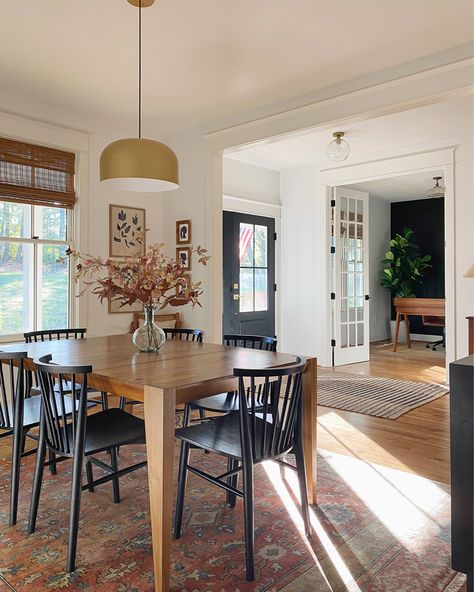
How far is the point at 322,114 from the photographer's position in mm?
4082

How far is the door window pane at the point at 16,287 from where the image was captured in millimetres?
4199

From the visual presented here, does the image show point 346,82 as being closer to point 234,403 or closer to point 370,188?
point 234,403

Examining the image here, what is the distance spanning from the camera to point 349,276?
271 inches

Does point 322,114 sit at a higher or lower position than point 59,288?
higher

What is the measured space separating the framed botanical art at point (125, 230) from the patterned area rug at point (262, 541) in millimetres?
2688

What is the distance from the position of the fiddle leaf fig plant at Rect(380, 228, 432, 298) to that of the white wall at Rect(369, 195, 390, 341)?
233mm

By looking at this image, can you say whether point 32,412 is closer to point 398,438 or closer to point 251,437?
point 251,437

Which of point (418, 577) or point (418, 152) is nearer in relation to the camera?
point (418, 577)

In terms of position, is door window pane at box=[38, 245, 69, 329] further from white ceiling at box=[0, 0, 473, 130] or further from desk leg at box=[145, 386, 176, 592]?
desk leg at box=[145, 386, 176, 592]

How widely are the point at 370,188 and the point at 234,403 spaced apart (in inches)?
247

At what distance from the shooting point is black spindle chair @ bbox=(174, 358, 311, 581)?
1.91m

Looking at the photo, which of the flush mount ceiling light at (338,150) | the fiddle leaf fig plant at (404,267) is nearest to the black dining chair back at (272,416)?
the flush mount ceiling light at (338,150)

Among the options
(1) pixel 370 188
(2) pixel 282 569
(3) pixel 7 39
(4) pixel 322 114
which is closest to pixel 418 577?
(2) pixel 282 569

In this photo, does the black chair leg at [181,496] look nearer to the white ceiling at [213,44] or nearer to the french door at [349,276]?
the white ceiling at [213,44]
